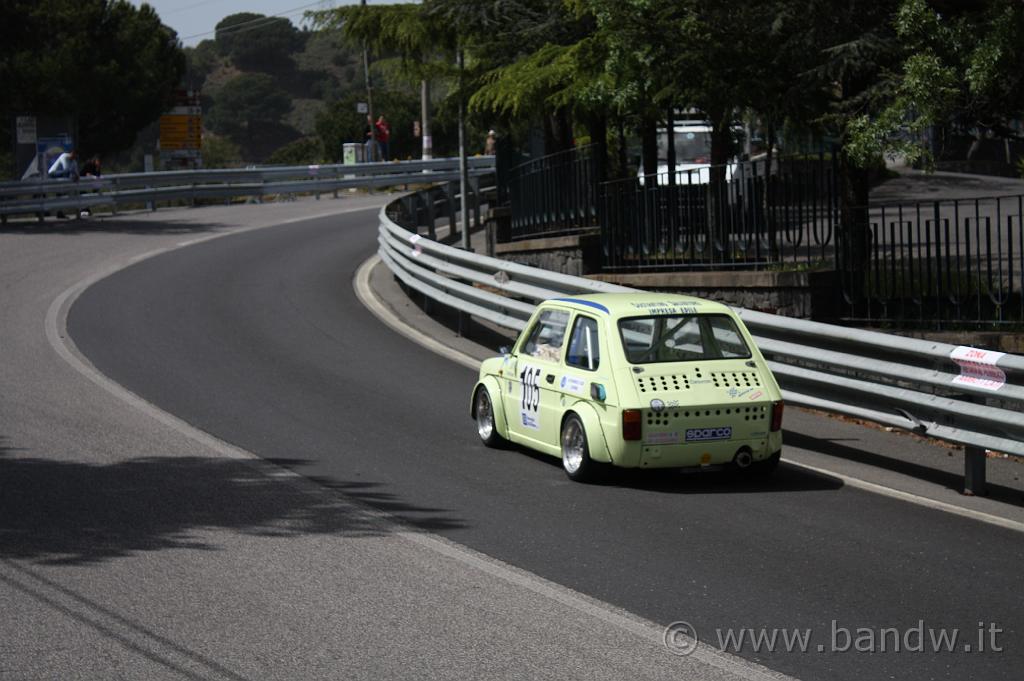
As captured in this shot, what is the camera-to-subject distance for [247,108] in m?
166

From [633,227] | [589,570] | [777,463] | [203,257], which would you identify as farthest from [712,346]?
[203,257]

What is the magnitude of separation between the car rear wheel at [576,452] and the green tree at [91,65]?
3179cm

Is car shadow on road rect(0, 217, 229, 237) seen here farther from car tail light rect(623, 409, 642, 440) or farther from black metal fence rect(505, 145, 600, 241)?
car tail light rect(623, 409, 642, 440)

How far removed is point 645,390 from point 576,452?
0.77 metres

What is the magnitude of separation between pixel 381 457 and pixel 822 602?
15.7 ft

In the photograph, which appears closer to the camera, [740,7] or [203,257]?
[740,7]

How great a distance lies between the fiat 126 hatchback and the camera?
1016 centimetres

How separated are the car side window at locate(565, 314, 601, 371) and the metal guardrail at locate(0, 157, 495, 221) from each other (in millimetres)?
24079

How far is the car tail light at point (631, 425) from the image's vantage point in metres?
10.1

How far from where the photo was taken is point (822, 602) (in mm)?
7289

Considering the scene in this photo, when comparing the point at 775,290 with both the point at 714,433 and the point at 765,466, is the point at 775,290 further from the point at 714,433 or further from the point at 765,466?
the point at 714,433

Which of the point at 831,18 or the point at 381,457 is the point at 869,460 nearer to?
the point at 381,457

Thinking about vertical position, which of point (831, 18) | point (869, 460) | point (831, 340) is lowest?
point (869, 460)

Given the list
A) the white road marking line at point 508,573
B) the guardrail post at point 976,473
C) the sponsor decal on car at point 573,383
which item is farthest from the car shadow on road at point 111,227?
the guardrail post at point 976,473
